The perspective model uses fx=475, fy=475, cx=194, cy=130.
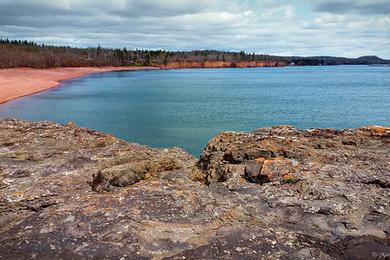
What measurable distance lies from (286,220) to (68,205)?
3825 millimetres

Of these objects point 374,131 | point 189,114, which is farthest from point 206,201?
point 189,114

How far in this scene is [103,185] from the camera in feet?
29.8

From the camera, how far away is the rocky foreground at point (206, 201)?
7223 millimetres

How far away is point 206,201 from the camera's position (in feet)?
27.7

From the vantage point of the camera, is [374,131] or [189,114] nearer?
[374,131]

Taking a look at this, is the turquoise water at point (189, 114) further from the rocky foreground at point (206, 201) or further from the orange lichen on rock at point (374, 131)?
the rocky foreground at point (206, 201)

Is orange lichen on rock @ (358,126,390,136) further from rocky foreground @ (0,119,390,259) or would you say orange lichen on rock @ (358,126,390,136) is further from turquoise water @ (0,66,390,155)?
turquoise water @ (0,66,390,155)

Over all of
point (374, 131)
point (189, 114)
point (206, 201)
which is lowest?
point (189, 114)

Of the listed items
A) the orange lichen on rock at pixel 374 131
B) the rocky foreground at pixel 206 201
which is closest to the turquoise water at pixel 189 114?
the orange lichen on rock at pixel 374 131

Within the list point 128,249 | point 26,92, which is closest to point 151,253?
point 128,249

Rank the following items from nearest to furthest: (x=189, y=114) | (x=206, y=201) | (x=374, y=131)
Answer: (x=206, y=201) < (x=374, y=131) < (x=189, y=114)

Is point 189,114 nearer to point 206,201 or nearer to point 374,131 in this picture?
point 374,131

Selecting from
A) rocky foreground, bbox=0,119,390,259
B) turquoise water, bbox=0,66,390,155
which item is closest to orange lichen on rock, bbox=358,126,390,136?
rocky foreground, bbox=0,119,390,259

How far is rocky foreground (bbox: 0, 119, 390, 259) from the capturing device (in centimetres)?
722
